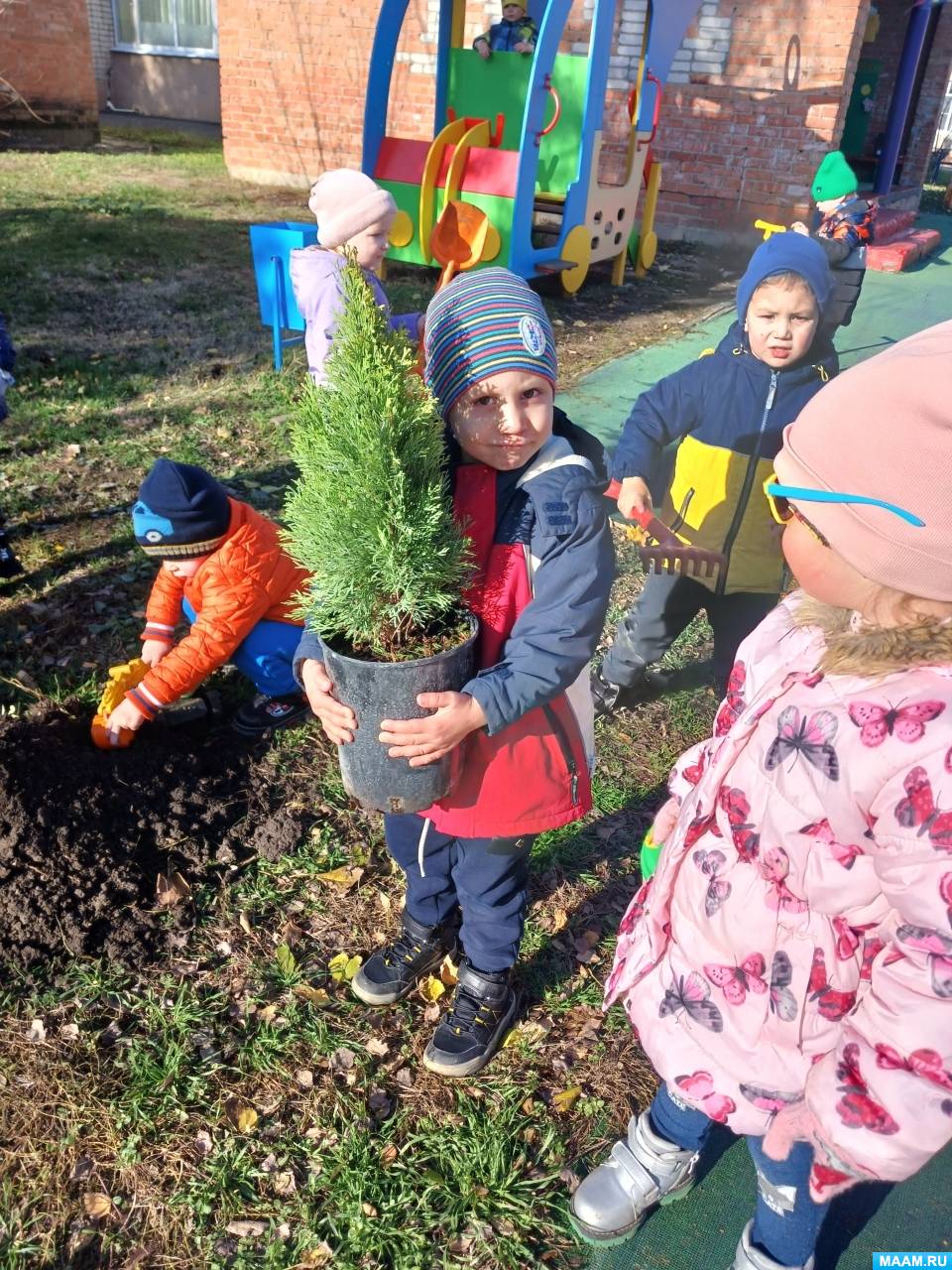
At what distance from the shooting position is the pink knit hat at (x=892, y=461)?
1.24 metres

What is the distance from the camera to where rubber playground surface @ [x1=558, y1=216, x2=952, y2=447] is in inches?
272

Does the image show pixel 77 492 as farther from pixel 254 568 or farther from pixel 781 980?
pixel 781 980

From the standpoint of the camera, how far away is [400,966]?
2.64m

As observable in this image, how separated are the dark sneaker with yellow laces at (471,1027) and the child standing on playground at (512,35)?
33.1 ft

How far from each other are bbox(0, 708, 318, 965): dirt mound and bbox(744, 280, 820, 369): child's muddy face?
2255 millimetres

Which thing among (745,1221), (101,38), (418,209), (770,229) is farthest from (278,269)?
(101,38)

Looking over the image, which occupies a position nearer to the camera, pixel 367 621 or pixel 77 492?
pixel 367 621

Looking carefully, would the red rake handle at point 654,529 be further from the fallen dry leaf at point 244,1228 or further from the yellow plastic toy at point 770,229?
the fallen dry leaf at point 244,1228

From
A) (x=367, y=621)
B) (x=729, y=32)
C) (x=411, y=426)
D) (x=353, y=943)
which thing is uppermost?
(x=729, y=32)

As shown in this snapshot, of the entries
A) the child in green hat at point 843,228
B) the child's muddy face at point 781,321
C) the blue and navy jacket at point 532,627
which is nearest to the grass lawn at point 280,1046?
the blue and navy jacket at point 532,627

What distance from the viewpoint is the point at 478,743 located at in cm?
199

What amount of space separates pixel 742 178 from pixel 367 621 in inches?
506

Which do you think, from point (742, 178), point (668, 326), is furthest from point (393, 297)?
point (742, 178)

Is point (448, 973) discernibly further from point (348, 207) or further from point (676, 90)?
point (676, 90)
